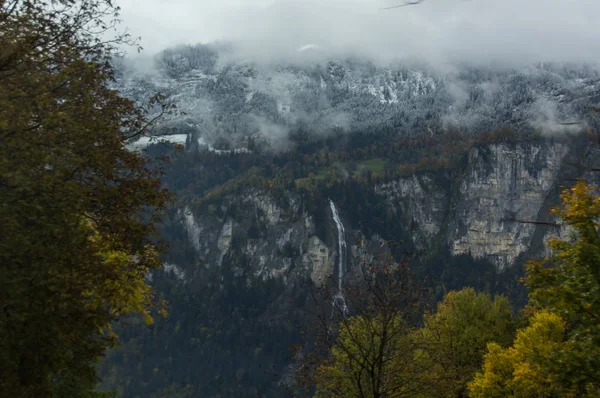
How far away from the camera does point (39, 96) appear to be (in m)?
11.6

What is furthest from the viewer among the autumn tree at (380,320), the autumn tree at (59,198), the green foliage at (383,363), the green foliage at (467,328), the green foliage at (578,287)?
the green foliage at (467,328)

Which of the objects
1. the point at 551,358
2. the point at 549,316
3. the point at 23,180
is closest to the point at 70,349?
the point at 23,180

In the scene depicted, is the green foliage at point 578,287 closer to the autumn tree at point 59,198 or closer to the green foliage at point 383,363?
the green foliage at point 383,363

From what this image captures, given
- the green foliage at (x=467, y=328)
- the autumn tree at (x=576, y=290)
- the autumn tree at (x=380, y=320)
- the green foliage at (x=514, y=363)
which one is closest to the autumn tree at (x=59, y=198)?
the autumn tree at (x=380, y=320)

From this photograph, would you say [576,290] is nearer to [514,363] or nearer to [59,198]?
[59,198]

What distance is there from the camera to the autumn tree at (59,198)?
1063cm

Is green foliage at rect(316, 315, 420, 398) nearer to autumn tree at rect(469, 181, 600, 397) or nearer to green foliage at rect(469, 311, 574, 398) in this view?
autumn tree at rect(469, 181, 600, 397)

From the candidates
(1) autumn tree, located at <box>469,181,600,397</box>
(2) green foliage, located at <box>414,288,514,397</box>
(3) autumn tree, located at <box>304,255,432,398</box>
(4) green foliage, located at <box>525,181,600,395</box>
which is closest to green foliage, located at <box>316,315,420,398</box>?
(3) autumn tree, located at <box>304,255,432,398</box>

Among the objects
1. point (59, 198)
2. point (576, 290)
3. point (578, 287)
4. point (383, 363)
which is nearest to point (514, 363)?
point (383, 363)

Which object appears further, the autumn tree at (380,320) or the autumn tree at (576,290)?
the autumn tree at (380,320)

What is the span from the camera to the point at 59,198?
11.2 m

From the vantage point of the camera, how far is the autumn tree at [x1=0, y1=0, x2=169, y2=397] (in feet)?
34.9

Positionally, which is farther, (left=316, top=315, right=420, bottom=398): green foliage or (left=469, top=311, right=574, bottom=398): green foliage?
(left=469, top=311, right=574, bottom=398): green foliage

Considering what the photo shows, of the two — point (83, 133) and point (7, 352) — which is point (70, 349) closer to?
point (7, 352)
